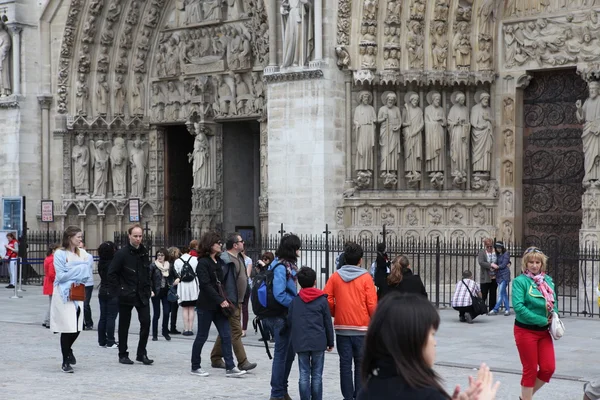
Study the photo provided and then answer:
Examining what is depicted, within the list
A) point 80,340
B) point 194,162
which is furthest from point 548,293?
point 194,162

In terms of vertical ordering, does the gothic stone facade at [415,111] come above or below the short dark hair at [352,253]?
above

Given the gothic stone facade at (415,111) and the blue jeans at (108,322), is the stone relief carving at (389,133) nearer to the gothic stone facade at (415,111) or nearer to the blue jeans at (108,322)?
the gothic stone facade at (415,111)

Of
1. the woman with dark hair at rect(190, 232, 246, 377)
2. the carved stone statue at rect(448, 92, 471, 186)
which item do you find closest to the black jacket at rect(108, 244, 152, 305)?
the woman with dark hair at rect(190, 232, 246, 377)

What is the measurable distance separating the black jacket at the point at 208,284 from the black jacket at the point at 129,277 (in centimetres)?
Answer: 98

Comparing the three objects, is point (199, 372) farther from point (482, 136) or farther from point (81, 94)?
point (81, 94)

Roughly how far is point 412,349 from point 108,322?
35.3 feet

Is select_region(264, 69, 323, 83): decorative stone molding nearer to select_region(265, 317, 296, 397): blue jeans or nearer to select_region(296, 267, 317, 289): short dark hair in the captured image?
select_region(265, 317, 296, 397): blue jeans

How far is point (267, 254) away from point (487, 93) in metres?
9.28

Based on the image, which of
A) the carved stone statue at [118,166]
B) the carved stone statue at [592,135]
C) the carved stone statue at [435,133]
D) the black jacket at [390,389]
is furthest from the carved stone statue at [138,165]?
the black jacket at [390,389]

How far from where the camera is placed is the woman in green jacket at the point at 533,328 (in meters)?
8.75

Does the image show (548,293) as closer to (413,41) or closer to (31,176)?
(413,41)

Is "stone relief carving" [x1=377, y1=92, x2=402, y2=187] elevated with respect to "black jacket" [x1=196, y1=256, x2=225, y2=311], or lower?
elevated

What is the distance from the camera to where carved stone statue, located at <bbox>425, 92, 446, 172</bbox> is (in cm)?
2158

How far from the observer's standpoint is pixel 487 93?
2175 centimetres
